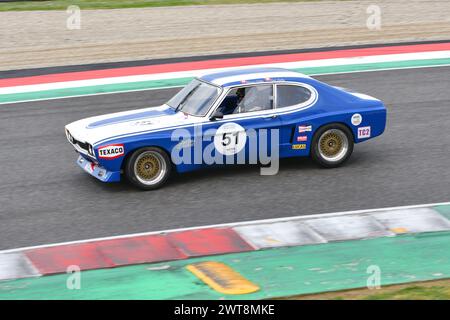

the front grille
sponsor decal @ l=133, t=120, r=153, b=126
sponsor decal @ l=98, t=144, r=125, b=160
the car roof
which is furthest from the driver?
the front grille

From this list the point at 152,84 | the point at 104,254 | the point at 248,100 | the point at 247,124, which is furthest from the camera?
the point at 152,84

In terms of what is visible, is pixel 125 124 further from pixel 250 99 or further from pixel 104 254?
pixel 104 254

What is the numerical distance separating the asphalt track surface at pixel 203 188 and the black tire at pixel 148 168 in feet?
0.51

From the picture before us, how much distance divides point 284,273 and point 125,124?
3748mm

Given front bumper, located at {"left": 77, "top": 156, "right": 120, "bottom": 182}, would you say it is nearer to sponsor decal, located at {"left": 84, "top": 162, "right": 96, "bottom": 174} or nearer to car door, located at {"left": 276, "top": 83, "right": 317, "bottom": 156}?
sponsor decal, located at {"left": 84, "top": 162, "right": 96, "bottom": 174}

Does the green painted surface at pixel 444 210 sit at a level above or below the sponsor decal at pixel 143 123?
below

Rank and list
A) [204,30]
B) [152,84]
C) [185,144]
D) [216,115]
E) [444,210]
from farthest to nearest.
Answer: [204,30]
[152,84]
[216,115]
[185,144]
[444,210]

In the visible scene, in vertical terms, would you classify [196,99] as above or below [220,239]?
above

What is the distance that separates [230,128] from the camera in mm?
12234

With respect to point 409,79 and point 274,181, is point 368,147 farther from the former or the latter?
point 409,79

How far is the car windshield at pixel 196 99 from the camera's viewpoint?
40.5ft

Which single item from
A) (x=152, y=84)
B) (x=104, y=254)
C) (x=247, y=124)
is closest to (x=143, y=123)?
(x=247, y=124)

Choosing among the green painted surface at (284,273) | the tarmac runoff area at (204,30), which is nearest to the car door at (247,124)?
the green painted surface at (284,273)

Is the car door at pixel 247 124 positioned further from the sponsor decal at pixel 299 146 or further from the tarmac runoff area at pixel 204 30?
the tarmac runoff area at pixel 204 30
